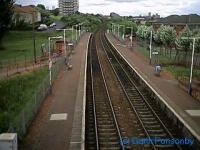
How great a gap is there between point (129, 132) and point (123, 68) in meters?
29.1

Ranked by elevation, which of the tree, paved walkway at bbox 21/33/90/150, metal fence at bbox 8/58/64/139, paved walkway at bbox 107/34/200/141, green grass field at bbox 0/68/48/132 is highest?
the tree

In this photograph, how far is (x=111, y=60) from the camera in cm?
6319

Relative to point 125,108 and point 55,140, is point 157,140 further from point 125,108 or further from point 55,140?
point 125,108

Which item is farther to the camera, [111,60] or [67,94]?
[111,60]

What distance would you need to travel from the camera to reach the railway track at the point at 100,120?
23.1 m

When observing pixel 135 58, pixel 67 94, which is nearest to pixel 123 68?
pixel 135 58

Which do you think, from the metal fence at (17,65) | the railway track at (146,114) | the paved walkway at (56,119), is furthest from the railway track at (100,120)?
the metal fence at (17,65)

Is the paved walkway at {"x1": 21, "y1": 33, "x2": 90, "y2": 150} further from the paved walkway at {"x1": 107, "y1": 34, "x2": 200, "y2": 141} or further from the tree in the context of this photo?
the tree

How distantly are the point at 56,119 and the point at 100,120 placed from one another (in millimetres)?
2917

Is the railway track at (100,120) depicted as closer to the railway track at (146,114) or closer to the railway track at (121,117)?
the railway track at (121,117)

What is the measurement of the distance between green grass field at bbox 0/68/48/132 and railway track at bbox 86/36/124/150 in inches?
188

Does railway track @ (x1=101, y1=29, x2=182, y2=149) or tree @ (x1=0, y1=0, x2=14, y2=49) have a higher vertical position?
tree @ (x1=0, y1=0, x2=14, y2=49)

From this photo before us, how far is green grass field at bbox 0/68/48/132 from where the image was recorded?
94.5 ft

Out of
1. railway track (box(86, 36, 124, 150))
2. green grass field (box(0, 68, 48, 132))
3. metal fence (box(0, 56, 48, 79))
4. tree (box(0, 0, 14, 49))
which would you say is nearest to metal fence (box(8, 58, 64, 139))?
green grass field (box(0, 68, 48, 132))
